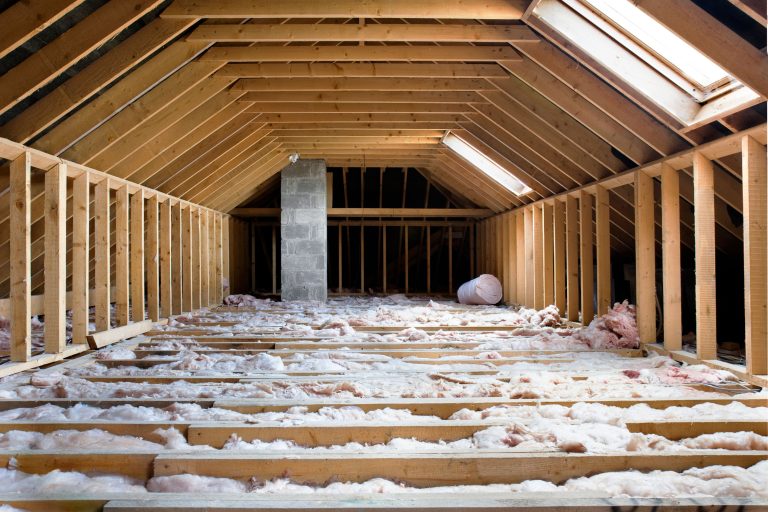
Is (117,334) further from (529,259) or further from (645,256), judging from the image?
(529,259)

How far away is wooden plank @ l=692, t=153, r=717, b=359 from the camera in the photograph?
427 centimetres

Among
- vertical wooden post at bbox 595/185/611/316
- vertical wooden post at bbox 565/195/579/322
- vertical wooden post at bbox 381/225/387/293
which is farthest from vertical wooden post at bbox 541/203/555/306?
vertical wooden post at bbox 381/225/387/293

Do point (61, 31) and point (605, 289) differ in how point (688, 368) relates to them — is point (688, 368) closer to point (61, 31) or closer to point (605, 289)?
point (605, 289)

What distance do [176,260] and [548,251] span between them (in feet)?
15.7

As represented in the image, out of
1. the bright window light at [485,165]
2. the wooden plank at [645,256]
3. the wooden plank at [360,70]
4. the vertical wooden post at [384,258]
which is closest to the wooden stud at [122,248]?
the wooden plank at [360,70]

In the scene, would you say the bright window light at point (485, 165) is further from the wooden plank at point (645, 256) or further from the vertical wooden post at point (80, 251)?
the vertical wooden post at point (80, 251)

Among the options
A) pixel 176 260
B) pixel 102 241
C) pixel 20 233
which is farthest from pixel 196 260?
pixel 20 233

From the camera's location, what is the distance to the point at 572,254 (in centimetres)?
700

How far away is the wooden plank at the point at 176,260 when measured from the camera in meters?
7.89

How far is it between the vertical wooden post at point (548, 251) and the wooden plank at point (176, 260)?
4.67 m

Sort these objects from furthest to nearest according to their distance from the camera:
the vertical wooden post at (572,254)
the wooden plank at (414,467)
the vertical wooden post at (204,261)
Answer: the vertical wooden post at (204,261)
the vertical wooden post at (572,254)
the wooden plank at (414,467)

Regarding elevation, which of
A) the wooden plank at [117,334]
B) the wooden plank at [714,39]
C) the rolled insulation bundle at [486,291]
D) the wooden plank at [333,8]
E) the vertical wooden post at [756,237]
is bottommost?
the wooden plank at [117,334]

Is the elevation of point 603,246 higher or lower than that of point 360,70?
lower

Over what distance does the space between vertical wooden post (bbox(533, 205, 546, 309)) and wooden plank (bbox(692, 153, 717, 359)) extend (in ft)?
12.9
